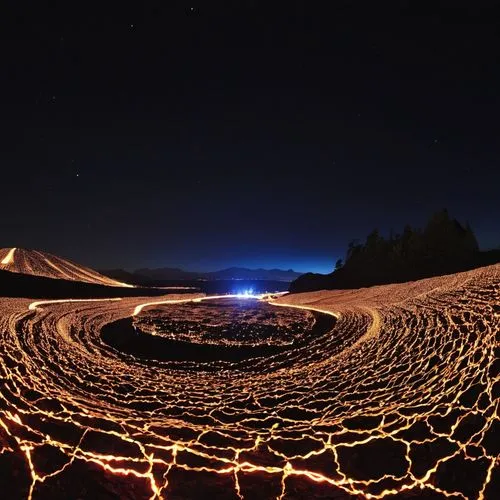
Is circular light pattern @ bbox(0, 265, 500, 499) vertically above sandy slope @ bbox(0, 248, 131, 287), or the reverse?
sandy slope @ bbox(0, 248, 131, 287)

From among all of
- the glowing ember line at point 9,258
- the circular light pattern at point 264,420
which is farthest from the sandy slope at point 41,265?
the circular light pattern at point 264,420

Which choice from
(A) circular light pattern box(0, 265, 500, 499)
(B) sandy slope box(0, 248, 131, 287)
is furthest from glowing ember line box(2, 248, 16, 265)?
(A) circular light pattern box(0, 265, 500, 499)

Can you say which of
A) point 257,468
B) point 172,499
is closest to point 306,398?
point 257,468

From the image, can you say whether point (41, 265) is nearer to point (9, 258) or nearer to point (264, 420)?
point (9, 258)

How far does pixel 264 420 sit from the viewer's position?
604 centimetres

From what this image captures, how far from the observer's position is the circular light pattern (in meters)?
4.34

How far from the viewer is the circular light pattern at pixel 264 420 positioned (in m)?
4.34

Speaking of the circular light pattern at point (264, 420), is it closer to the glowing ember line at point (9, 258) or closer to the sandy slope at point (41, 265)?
the sandy slope at point (41, 265)

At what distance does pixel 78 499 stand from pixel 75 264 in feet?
133

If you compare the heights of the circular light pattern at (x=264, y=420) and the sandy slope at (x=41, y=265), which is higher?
the sandy slope at (x=41, y=265)

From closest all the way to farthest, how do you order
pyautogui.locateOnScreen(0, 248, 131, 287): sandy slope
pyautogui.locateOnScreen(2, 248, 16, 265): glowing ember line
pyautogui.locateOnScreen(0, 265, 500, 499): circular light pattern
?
pyautogui.locateOnScreen(0, 265, 500, 499): circular light pattern, pyautogui.locateOnScreen(0, 248, 131, 287): sandy slope, pyautogui.locateOnScreen(2, 248, 16, 265): glowing ember line

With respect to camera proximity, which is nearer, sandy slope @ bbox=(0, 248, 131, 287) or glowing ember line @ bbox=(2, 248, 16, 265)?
sandy slope @ bbox=(0, 248, 131, 287)

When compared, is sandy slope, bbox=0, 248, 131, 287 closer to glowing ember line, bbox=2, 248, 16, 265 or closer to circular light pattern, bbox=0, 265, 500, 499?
glowing ember line, bbox=2, 248, 16, 265

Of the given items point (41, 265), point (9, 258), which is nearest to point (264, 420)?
point (41, 265)
